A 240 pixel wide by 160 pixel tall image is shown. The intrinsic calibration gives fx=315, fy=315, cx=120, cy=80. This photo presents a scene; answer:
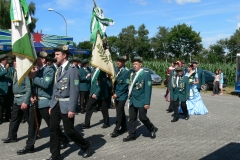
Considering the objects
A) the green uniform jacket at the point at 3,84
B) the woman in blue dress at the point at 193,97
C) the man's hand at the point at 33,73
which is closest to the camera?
the man's hand at the point at 33,73

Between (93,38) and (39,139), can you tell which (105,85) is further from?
(39,139)

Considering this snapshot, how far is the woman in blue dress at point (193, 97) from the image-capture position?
10.9 metres

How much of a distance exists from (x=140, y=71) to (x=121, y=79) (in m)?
0.70

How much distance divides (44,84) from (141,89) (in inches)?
93.5

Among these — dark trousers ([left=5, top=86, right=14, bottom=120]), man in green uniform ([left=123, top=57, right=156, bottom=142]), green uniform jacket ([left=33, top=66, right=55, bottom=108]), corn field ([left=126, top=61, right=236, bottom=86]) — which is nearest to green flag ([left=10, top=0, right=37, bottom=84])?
green uniform jacket ([left=33, top=66, right=55, bottom=108])

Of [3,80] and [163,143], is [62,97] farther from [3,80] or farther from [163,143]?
[3,80]

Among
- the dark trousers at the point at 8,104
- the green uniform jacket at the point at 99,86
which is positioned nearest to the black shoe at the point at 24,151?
the green uniform jacket at the point at 99,86

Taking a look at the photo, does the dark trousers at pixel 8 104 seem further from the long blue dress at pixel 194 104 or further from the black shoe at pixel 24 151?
the long blue dress at pixel 194 104

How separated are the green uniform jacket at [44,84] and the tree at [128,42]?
82.4 meters

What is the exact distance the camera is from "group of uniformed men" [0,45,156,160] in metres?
5.60

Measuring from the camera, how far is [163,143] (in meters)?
7.04

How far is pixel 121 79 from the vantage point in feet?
25.7

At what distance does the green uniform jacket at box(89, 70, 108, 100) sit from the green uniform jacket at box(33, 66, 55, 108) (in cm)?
237

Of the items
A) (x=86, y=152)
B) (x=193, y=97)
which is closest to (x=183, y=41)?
(x=193, y=97)
